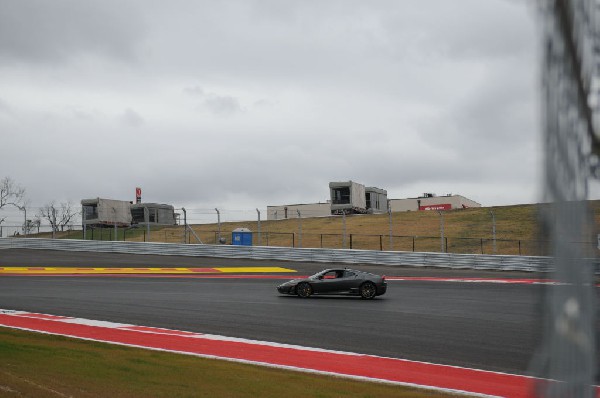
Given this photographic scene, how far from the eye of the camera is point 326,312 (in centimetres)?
1878

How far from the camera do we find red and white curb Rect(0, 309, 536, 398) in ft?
33.9

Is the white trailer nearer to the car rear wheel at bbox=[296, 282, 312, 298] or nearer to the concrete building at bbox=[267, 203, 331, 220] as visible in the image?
the concrete building at bbox=[267, 203, 331, 220]

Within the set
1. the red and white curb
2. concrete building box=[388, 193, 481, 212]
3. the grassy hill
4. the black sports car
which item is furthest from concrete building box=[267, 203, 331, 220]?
the red and white curb

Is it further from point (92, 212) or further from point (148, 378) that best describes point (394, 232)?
point (148, 378)

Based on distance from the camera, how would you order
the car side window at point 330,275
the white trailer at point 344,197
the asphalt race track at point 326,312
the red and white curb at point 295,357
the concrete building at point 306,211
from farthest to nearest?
the concrete building at point 306,211 → the white trailer at point 344,197 → the car side window at point 330,275 → the asphalt race track at point 326,312 → the red and white curb at point 295,357

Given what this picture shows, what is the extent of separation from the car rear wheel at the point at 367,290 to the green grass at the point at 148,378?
1081cm

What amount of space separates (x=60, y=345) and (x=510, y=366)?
775cm

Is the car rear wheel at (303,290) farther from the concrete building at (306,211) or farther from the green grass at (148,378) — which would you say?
the concrete building at (306,211)

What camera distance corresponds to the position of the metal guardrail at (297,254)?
3355 cm

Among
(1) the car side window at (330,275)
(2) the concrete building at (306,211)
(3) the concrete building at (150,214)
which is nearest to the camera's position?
(1) the car side window at (330,275)

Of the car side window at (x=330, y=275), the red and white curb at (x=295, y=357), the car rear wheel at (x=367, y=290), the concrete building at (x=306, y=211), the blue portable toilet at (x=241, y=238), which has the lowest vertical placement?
the red and white curb at (x=295, y=357)

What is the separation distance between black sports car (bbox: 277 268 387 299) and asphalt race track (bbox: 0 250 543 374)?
1.21 ft

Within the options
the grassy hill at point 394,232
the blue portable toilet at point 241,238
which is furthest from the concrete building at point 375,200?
the blue portable toilet at point 241,238

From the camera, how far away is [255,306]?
65.0 ft
